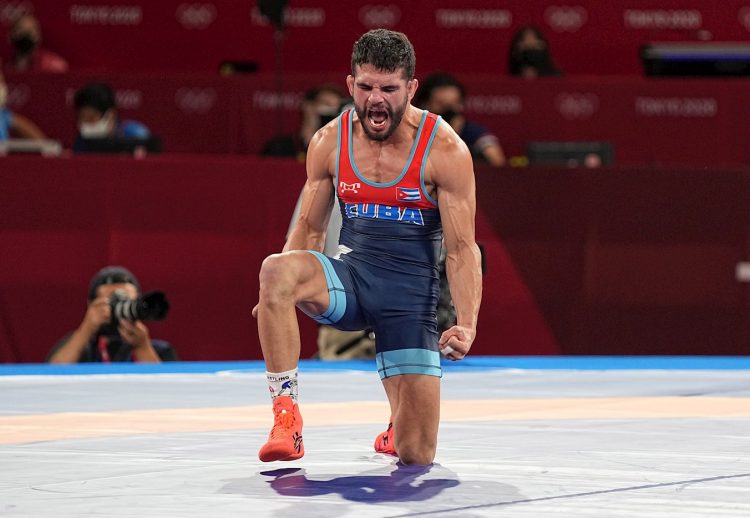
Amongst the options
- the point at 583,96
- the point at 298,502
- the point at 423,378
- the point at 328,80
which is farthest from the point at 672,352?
the point at 298,502

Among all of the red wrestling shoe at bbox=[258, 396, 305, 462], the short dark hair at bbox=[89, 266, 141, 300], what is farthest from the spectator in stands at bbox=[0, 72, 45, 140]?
the red wrestling shoe at bbox=[258, 396, 305, 462]

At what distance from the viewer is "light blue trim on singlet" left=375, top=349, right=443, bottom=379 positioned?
15.7 feet

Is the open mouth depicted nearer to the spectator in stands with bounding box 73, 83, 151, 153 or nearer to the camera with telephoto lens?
the camera with telephoto lens

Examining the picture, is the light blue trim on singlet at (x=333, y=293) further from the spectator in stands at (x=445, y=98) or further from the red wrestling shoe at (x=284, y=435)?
the spectator in stands at (x=445, y=98)

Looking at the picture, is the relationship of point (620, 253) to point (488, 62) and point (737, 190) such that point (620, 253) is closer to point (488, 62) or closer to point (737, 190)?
point (737, 190)

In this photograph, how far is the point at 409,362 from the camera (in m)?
4.79

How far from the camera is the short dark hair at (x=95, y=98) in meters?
9.26

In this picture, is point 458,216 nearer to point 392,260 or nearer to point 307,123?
point 392,260

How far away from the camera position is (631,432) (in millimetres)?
5391

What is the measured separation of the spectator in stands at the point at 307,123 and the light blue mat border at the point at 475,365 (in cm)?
143

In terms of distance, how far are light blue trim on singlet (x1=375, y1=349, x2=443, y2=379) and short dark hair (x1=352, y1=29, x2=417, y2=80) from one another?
887 mm

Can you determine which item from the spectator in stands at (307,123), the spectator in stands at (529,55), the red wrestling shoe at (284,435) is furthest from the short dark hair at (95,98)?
the red wrestling shoe at (284,435)

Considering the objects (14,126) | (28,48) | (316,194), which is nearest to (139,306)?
(316,194)

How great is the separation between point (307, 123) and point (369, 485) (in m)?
4.76
